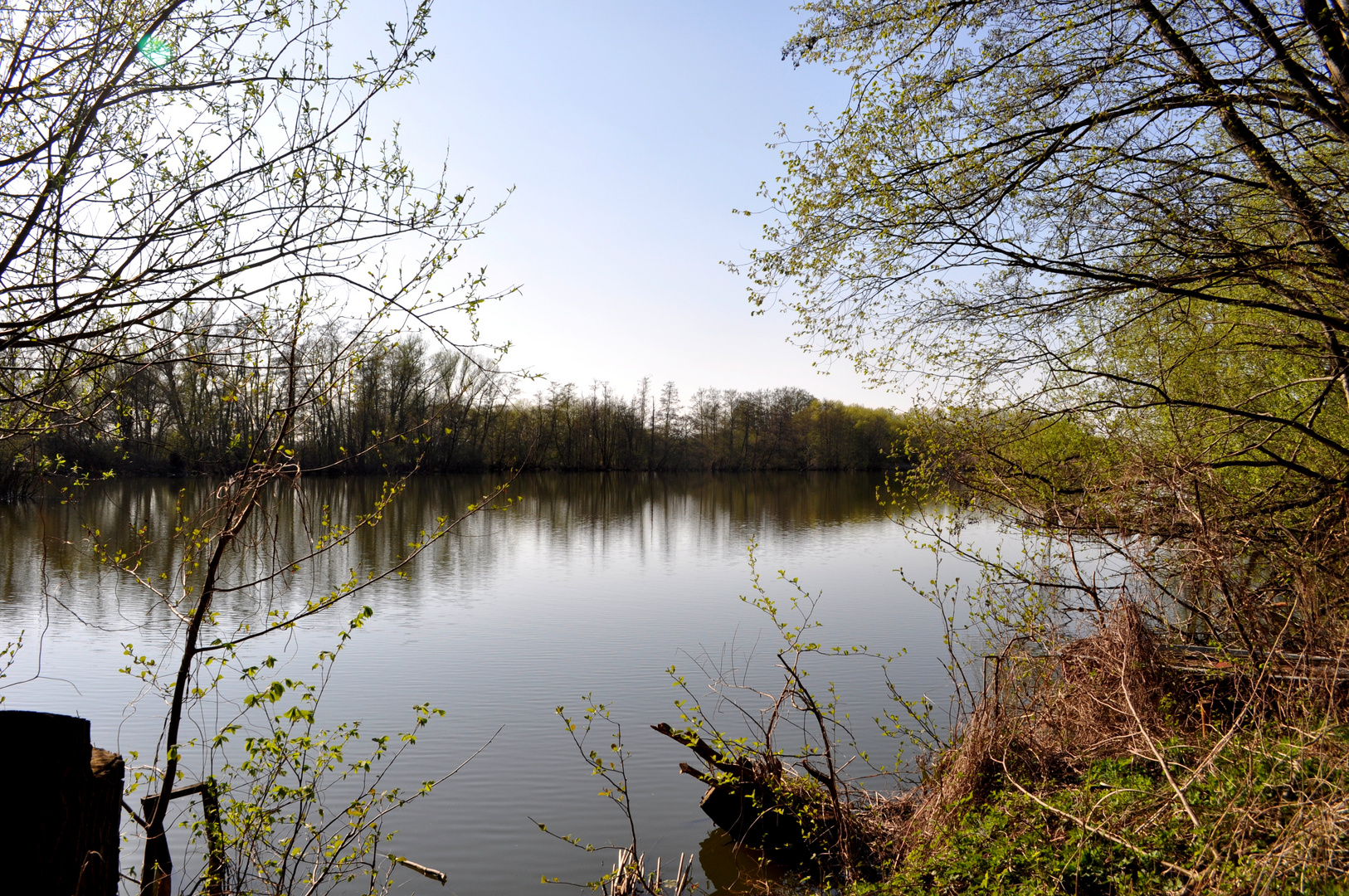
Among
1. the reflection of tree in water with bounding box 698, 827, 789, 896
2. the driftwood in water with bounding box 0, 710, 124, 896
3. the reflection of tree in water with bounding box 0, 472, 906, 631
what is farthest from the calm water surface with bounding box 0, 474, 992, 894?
the driftwood in water with bounding box 0, 710, 124, 896

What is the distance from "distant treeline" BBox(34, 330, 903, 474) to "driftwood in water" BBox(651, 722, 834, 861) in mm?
3130

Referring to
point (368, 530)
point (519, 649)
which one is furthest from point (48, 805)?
point (368, 530)

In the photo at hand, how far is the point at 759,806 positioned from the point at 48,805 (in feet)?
18.3

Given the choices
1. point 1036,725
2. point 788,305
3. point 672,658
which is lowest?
point 672,658

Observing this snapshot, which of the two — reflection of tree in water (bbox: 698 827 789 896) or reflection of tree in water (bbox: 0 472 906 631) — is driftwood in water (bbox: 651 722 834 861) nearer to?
reflection of tree in water (bbox: 698 827 789 896)

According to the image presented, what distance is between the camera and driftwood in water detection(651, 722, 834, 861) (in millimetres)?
6973

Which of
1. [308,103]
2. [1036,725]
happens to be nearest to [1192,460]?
[1036,725]

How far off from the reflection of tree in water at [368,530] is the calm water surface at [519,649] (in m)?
0.18

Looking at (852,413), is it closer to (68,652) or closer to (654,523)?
(654,523)

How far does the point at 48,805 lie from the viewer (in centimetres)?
274

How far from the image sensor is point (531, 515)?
125 ft

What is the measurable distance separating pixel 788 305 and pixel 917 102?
2.44 meters

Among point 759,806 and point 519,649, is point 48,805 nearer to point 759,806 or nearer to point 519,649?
point 759,806

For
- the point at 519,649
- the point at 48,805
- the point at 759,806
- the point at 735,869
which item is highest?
the point at 48,805
